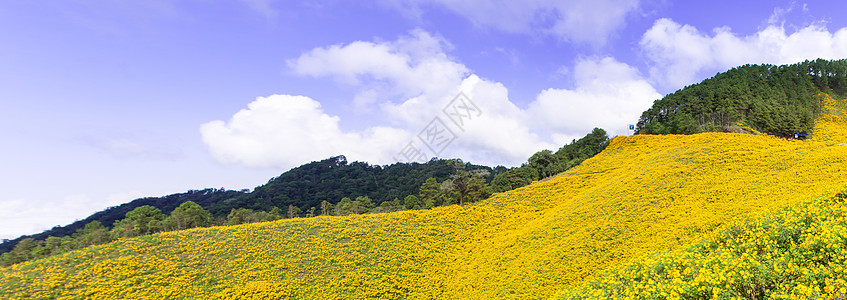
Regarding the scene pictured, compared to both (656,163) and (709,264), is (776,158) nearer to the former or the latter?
(656,163)

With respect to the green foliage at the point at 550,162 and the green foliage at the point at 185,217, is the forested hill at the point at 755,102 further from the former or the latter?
the green foliage at the point at 185,217

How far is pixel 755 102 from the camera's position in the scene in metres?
54.0

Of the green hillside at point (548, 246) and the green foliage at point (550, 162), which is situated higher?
the green foliage at point (550, 162)

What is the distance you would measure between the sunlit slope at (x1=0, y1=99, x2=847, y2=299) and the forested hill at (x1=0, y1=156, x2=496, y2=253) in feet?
179

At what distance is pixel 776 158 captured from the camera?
88.7 ft

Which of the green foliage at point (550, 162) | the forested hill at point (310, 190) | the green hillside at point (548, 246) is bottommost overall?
the green hillside at point (548, 246)

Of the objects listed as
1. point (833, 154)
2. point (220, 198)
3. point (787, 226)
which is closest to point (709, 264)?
point (787, 226)

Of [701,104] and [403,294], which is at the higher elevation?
[701,104]

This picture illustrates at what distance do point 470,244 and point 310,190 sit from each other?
84.1 meters

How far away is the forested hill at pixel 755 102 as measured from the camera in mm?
50125

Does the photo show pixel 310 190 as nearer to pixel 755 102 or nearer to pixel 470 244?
pixel 470 244

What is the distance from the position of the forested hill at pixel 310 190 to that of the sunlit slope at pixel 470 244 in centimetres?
5443

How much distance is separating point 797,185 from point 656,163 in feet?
43.9

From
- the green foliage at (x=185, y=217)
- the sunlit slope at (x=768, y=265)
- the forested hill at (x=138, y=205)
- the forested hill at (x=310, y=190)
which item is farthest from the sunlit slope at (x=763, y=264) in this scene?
the forested hill at (x=138, y=205)
